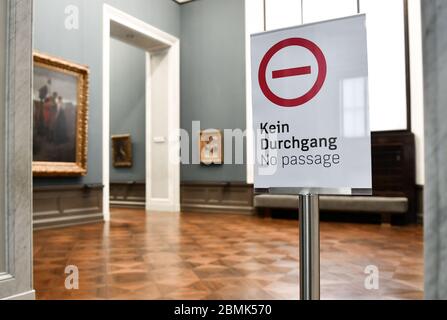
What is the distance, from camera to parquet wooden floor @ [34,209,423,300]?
290 centimetres

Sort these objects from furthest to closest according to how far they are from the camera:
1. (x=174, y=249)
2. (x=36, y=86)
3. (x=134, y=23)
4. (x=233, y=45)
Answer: (x=233, y=45) < (x=134, y=23) < (x=36, y=86) < (x=174, y=249)

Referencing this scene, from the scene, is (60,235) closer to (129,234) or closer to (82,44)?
(129,234)

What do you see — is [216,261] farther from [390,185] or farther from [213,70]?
[213,70]

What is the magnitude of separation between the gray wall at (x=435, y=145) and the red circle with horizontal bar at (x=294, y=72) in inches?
10.5

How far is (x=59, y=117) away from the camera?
6.71 meters

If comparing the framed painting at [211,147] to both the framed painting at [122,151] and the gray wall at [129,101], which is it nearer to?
the gray wall at [129,101]

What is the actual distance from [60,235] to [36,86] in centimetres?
253

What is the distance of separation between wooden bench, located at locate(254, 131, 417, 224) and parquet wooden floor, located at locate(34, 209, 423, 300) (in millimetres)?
387

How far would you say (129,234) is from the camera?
5.76 m

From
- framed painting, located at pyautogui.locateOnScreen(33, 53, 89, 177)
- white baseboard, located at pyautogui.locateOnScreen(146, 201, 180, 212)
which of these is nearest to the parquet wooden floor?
framed painting, located at pyautogui.locateOnScreen(33, 53, 89, 177)

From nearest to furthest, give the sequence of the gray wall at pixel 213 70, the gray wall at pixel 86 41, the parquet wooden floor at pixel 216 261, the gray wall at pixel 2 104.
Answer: the gray wall at pixel 2 104, the parquet wooden floor at pixel 216 261, the gray wall at pixel 86 41, the gray wall at pixel 213 70

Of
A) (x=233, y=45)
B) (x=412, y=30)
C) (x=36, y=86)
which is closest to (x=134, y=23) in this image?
(x=233, y=45)

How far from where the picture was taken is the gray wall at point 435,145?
2.78ft

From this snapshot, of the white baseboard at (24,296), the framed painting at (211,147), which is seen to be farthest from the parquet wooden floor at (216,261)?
the framed painting at (211,147)
